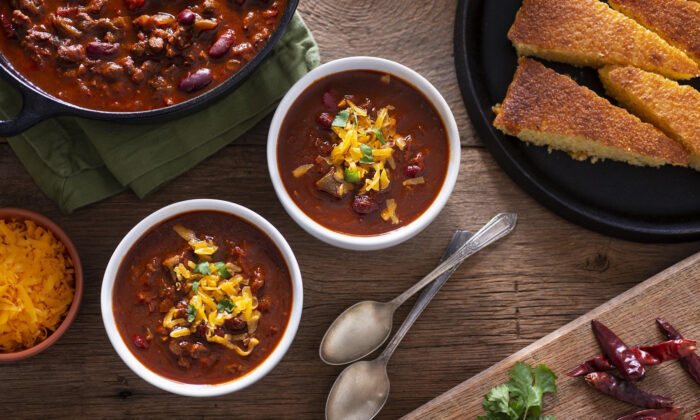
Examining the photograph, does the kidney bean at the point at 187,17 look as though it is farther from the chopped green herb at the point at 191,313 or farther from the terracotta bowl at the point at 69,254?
the chopped green herb at the point at 191,313

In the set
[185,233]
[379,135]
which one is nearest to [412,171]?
[379,135]

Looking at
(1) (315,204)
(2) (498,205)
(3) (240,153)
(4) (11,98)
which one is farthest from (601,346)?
(4) (11,98)

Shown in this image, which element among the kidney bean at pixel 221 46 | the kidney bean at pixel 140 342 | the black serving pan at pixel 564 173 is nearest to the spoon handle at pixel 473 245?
the black serving pan at pixel 564 173

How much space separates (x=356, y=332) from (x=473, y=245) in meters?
0.71

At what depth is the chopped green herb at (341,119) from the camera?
3174 mm

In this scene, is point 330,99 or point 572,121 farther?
point 572,121

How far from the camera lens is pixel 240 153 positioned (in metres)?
3.54

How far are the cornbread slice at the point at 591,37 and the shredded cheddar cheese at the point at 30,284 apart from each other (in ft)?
7.99

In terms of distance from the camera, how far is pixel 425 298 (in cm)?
353

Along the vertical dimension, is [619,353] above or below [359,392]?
above

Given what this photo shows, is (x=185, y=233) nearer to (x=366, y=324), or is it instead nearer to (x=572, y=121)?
(x=366, y=324)

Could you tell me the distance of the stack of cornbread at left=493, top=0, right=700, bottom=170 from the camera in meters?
3.53

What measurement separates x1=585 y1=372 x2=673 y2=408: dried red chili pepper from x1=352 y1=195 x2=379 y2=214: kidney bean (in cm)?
135

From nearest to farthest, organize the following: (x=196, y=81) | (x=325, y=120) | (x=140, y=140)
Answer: (x=196, y=81) → (x=325, y=120) → (x=140, y=140)
